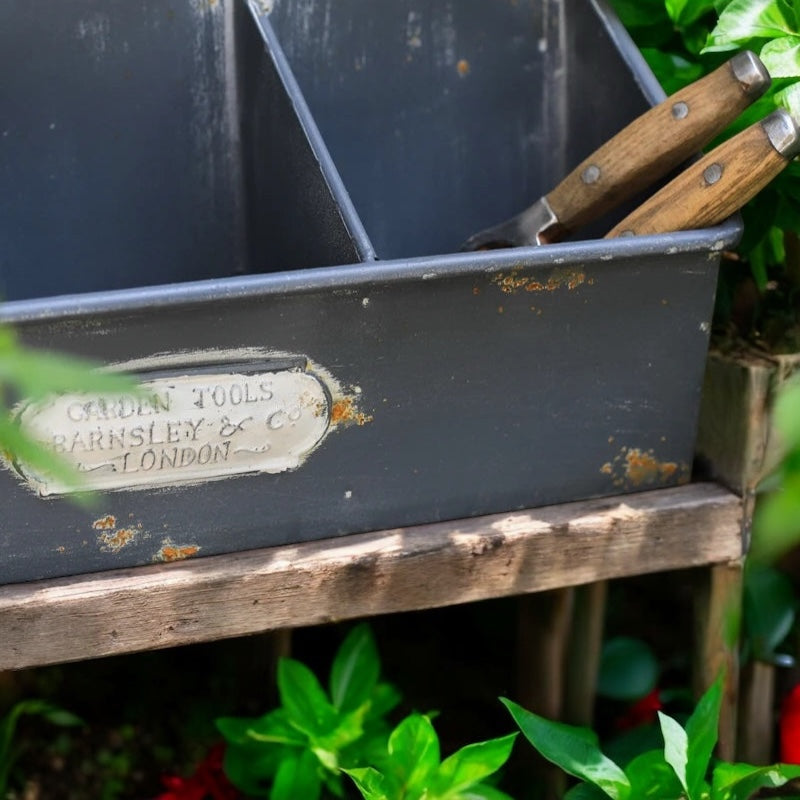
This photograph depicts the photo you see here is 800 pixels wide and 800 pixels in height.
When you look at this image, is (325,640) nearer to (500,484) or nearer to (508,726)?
(508,726)

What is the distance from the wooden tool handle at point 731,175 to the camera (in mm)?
965

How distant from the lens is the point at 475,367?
993mm

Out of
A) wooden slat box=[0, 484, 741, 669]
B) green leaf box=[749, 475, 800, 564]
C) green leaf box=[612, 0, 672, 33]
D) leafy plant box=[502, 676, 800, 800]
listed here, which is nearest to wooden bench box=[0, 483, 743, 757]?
wooden slat box=[0, 484, 741, 669]

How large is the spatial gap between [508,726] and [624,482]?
0.63 m

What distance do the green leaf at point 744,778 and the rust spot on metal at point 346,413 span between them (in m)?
0.46

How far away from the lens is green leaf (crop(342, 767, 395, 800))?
101 centimetres

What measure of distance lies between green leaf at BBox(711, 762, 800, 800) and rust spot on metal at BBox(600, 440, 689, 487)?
28cm

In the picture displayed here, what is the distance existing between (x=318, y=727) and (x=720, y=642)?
1.51 ft

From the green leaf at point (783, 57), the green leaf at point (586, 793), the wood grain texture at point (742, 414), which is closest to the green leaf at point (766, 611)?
the wood grain texture at point (742, 414)

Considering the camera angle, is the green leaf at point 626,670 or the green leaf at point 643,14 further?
the green leaf at point 626,670

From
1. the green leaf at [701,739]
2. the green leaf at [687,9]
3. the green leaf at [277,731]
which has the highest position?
the green leaf at [687,9]

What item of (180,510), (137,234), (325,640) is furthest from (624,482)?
(325,640)

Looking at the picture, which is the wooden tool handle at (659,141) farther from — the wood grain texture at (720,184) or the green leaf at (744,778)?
the green leaf at (744,778)

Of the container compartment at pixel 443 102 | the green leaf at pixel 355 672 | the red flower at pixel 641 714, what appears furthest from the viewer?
the red flower at pixel 641 714
